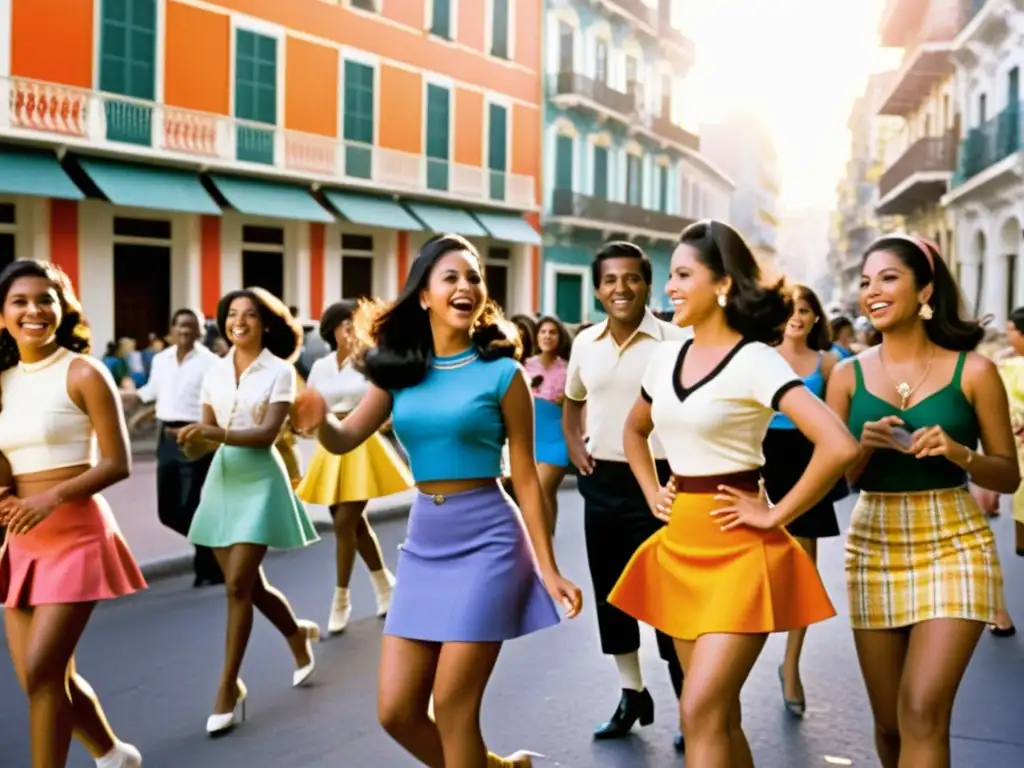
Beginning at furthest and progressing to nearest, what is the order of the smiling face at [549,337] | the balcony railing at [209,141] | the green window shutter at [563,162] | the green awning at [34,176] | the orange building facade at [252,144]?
the green window shutter at [563,162] < the orange building facade at [252,144] < the balcony railing at [209,141] < the green awning at [34,176] < the smiling face at [549,337]

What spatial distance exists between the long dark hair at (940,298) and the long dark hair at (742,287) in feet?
1.33

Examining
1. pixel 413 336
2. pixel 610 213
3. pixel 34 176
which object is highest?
pixel 610 213

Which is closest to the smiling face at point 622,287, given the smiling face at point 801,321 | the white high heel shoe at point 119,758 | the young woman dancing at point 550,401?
the smiling face at point 801,321

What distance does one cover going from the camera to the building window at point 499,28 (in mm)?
32156

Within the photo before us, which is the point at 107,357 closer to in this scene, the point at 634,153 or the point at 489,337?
the point at 489,337

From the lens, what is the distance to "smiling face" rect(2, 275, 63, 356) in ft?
14.7

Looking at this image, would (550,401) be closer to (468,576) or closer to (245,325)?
(245,325)

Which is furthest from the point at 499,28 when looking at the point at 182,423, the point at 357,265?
the point at 182,423

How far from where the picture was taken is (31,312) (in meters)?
4.49

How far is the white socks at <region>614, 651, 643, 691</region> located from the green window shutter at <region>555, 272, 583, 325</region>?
97.8ft

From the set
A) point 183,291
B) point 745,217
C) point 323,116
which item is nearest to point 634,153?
point 323,116

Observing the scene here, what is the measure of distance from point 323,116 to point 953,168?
17.4 meters

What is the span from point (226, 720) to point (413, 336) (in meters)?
2.38

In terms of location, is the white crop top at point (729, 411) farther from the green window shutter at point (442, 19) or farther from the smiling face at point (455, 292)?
the green window shutter at point (442, 19)
